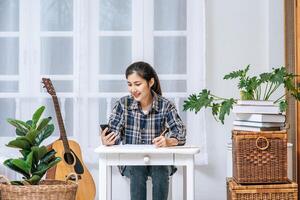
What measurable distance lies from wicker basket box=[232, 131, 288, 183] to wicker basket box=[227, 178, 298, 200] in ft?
0.13

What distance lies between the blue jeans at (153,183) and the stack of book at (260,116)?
1.66 feet

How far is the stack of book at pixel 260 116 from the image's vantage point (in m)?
3.19

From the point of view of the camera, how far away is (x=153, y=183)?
11.1 ft

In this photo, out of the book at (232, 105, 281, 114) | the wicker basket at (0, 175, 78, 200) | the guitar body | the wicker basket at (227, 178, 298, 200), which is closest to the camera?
the wicker basket at (0, 175, 78, 200)

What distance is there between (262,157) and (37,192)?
3.96 feet

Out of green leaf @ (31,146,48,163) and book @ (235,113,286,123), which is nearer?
green leaf @ (31,146,48,163)

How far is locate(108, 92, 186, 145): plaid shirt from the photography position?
3471 mm

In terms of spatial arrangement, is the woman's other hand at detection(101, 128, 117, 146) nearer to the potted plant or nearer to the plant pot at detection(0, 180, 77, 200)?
the potted plant

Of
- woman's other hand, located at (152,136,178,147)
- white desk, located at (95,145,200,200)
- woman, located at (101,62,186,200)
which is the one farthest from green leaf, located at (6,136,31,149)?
woman, located at (101,62,186,200)

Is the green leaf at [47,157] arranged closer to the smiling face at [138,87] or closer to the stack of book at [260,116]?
the smiling face at [138,87]

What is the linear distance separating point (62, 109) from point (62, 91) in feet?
0.42

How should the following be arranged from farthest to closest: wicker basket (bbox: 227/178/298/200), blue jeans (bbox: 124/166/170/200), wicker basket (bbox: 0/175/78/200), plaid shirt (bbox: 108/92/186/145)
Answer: plaid shirt (bbox: 108/92/186/145) → blue jeans (bbox: 124/166/170/200) → wicker basket (bbox: 227/178/298/200) → wicker basket (bbox: 0/175/78/200)

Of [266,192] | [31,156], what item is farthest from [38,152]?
[266,192]

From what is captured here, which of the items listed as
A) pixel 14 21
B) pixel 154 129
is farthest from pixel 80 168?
pixel 14 21
